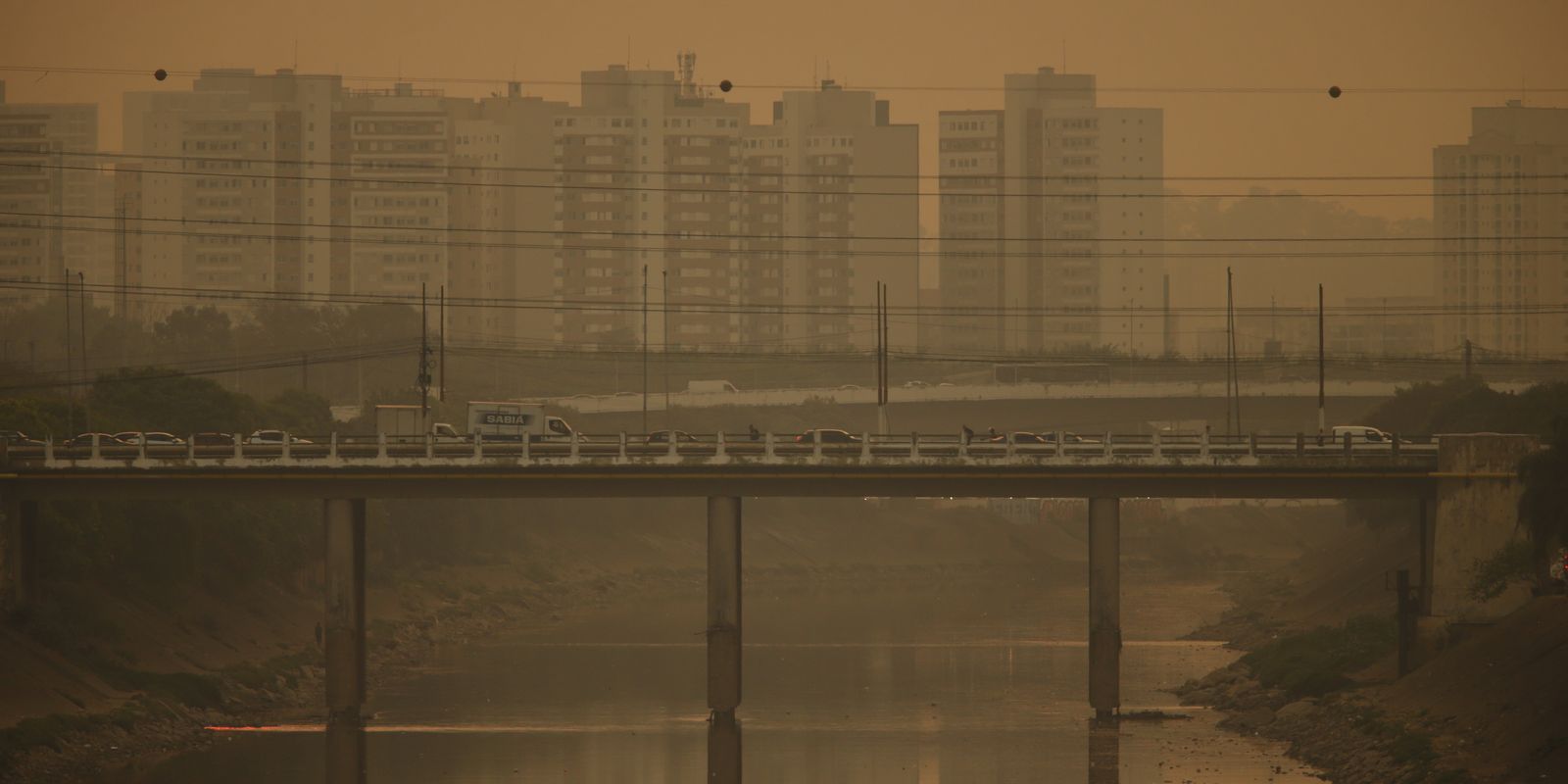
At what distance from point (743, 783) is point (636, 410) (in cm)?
10959

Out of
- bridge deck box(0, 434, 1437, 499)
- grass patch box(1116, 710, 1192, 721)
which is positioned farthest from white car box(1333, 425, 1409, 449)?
grass patch box(1116, 710, 1192, 721)

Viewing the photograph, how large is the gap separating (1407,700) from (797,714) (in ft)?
83.7

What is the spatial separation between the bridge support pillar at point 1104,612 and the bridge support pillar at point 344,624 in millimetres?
29082

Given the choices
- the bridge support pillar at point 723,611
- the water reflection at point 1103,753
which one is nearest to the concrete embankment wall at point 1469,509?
the water reflection at point 1103,753

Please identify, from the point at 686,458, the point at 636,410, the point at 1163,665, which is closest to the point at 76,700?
the point at 686,458

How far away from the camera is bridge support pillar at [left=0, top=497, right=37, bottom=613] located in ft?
271

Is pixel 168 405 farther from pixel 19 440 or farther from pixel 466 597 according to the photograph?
pixel 466 597

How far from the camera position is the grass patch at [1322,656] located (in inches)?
3187

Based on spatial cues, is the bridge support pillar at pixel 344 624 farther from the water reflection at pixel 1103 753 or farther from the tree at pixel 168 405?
the water reflection at pixel 1103 753

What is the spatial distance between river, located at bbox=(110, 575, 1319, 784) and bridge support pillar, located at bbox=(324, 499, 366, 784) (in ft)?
4.13

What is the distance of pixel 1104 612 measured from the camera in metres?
81.2

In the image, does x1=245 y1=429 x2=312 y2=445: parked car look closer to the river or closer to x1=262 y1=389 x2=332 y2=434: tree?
the river

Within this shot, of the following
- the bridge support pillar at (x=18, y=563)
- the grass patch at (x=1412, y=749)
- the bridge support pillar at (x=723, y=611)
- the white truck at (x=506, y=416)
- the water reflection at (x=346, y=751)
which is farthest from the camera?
the white truck at (x=506, y=416)

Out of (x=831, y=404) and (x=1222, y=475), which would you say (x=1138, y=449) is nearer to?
(x=1222, y=475)
